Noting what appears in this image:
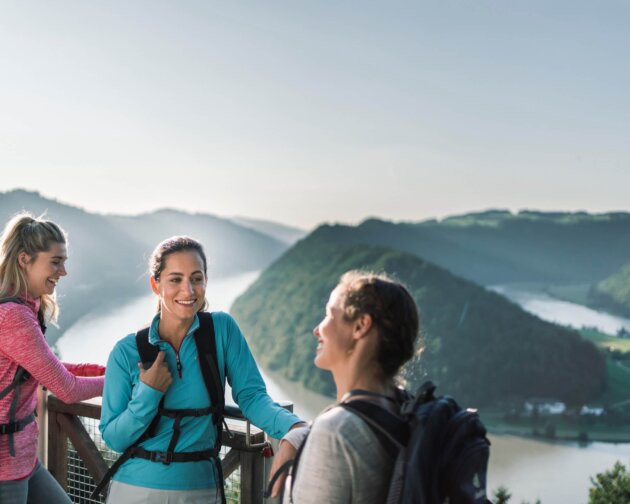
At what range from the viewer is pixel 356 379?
Result: 121cm

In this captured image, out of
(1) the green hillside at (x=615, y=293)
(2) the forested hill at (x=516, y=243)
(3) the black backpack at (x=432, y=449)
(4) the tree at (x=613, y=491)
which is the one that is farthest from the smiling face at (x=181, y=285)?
(2) the forested hill at (x=516, y=243)

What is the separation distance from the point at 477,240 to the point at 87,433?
101 metres

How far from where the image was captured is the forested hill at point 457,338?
7000cm

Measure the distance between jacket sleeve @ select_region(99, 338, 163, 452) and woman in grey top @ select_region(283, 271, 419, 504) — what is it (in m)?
0.55

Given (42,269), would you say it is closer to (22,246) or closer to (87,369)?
(22,246)

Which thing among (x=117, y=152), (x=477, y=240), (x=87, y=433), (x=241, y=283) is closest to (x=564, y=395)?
(x=477, y=240)

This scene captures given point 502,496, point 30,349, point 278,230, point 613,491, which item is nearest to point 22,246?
point 30,349

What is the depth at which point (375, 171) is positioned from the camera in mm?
103750

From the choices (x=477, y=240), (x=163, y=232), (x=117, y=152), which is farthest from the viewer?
(x=477, y=240)

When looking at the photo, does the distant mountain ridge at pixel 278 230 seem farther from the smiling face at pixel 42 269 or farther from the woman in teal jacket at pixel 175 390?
the woman in teal jacket at pixel 175 390

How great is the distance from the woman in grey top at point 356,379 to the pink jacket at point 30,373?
99cm

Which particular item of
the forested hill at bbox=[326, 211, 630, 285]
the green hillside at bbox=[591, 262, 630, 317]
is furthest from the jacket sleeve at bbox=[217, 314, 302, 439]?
the forested hill at bbox=[326, 211, 630, 285]

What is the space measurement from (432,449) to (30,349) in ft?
4.17

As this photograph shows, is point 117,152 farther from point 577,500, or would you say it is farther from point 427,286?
point 577,500
